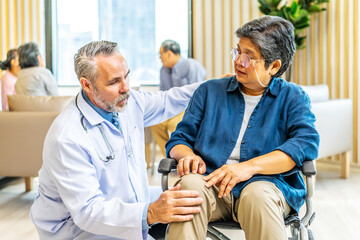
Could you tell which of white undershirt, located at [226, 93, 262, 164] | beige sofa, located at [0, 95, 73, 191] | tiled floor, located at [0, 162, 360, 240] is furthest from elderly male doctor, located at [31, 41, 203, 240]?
beige sofa, located at [0, 95, 73, 191]

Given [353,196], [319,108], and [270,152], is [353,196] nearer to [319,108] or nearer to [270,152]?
[319,108]

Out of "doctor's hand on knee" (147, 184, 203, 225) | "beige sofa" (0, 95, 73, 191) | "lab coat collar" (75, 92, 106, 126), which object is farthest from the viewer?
"beige sofa" (0, 95, 73, 191)

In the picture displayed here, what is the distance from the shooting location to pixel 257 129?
190 centimetres

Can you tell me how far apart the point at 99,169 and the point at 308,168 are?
80cm

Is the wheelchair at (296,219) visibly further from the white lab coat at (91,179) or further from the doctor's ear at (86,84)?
the doctor's ear at (86,84)

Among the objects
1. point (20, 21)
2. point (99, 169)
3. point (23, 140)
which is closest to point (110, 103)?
point (99, 169)

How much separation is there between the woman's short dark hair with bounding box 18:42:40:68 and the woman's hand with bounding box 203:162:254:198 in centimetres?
335

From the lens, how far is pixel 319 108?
3854mm

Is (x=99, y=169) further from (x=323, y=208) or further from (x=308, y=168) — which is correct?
(x=323, y=208)

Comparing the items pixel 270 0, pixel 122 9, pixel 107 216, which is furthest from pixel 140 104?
pixel 122 9

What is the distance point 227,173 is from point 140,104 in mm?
514

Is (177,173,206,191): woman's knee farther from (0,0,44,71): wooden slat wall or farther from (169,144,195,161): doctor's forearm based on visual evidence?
(0,0,44,71): wooden slat wall

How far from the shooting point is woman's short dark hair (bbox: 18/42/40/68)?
4535 mm

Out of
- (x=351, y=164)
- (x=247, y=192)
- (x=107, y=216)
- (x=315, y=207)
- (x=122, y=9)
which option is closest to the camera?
(x=107, y=216)
